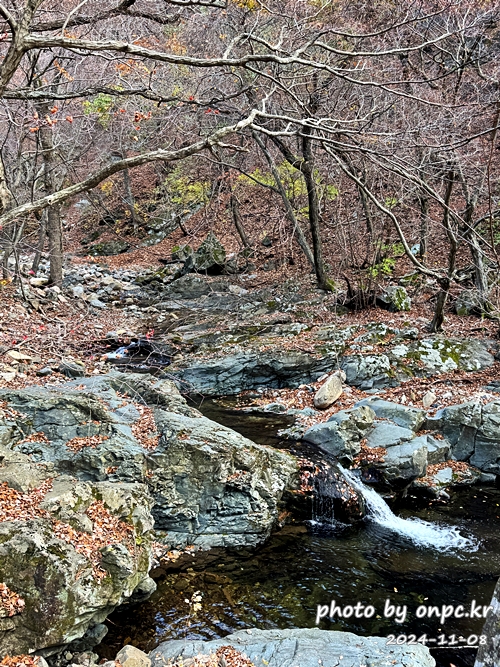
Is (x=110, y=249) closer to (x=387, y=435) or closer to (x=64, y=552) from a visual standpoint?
(x=387, y=435)

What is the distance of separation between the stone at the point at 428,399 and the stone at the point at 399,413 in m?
0.43

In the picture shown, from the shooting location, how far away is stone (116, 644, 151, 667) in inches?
139

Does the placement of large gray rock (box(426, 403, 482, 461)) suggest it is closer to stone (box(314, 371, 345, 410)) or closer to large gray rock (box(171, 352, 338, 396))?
stone (box(314, 371, 345, 410))

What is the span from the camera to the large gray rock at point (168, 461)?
5.57 m

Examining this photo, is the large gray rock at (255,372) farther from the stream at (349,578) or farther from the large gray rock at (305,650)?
the large gray rock at (305,650)

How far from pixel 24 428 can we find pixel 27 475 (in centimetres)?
131

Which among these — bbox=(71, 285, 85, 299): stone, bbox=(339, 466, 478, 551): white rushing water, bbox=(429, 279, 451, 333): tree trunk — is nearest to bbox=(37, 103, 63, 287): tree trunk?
bbox=(71, 285, 85, 299): stone

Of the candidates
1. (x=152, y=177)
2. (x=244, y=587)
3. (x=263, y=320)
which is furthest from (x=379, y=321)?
(x=152, y=177)

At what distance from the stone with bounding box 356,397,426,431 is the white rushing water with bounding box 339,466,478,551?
4.88 feet

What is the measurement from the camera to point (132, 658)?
358cm

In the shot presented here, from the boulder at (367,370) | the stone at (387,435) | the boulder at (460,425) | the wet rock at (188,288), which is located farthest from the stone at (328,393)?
the wet rock at (188,288)

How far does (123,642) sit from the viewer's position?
408 centimetres

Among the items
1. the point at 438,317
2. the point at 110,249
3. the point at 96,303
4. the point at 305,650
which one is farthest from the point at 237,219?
the point at 305,650

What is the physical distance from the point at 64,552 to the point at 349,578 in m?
3.11
